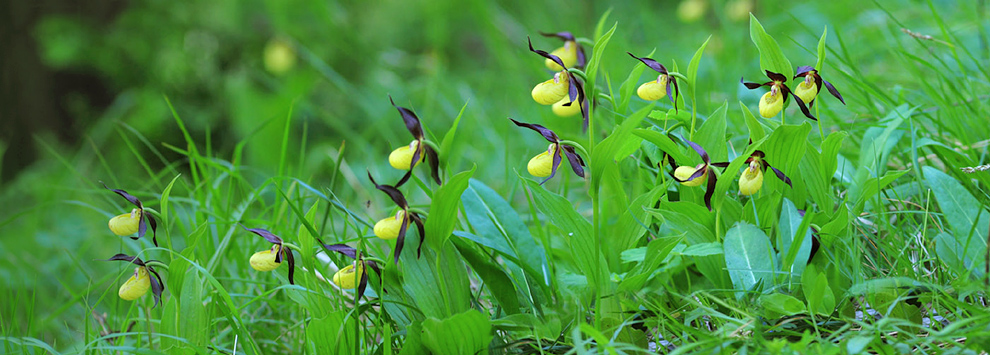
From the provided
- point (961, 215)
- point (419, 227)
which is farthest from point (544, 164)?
point (961, 215)

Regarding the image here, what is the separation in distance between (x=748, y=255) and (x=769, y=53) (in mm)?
363

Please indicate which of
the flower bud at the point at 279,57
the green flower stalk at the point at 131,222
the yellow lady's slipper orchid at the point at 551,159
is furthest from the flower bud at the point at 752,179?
the flower bud at the point at 279,57

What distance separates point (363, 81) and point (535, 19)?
1310 millimetres

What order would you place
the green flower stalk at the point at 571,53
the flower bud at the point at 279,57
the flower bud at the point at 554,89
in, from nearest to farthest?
the flower bud at the point at 554,89 < the green flower stalk at the point at 571,53 < the flower bud at the point at 279,57

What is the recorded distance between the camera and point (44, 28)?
4027 mm

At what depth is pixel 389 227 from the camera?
37.9 inches

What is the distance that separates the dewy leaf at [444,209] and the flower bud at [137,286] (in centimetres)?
53

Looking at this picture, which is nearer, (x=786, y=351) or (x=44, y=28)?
(x=786, y=351)

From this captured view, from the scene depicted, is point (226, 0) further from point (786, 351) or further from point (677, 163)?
point (786, 351)

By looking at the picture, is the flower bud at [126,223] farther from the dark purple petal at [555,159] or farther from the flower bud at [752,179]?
the flower bud at [752,179]

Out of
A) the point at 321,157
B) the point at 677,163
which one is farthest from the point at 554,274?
the point at 321,157

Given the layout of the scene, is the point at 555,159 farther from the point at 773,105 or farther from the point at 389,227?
the point at 773,105

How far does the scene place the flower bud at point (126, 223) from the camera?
1055mm

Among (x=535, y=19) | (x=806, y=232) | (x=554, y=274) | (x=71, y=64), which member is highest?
(x=535, y=19)
